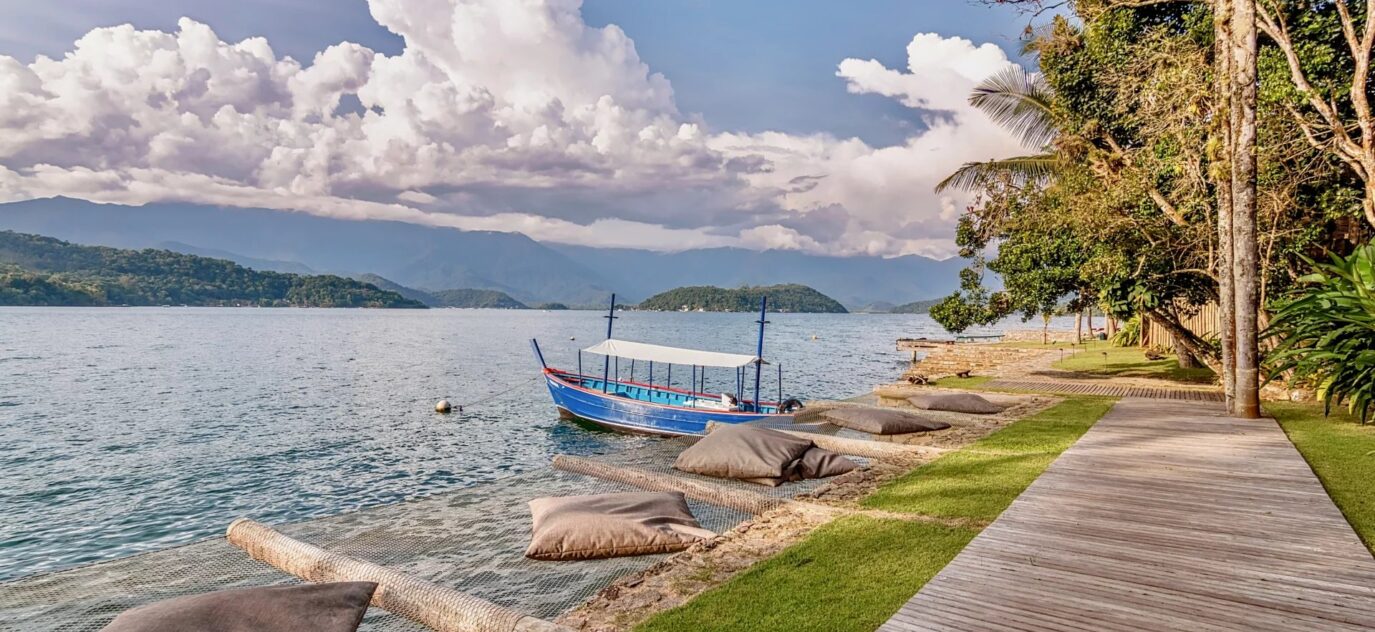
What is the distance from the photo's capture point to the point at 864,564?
472 cm

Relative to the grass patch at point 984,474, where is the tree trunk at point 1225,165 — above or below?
above

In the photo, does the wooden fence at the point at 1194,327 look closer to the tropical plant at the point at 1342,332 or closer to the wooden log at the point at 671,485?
the tropical plant at the point at 1342,332

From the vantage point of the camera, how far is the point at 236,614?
3.79m

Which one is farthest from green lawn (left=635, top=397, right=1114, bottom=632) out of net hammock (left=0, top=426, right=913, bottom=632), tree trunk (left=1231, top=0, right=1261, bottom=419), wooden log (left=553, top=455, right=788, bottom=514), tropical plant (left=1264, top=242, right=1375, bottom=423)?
tropical plant (left=1264, top=242, right=1375, bottom=423)

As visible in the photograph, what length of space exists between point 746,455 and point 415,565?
394 centimetres

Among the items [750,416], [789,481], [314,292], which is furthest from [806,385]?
[314,292]

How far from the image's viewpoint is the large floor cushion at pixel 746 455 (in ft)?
26.9

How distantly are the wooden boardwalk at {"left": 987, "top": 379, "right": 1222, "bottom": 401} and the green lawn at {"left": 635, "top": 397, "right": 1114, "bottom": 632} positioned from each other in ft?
26.8

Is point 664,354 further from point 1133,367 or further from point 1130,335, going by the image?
point 1130,335

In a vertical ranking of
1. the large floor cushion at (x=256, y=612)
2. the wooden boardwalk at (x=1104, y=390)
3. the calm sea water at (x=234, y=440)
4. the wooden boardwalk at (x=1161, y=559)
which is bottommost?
the calm sea water at (x=234, y=440)

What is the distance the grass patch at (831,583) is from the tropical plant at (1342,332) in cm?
798

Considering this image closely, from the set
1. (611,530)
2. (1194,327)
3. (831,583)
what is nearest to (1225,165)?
(831,583)

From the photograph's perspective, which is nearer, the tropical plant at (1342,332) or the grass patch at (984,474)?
the grass patch at (984,474)

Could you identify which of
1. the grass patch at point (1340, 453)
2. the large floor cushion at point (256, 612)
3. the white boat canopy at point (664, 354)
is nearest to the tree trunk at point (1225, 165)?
the grass patch at point (1340, 453)
